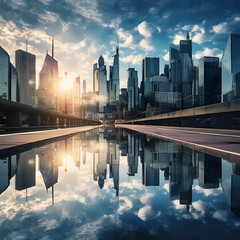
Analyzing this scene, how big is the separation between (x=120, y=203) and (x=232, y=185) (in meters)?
2.64

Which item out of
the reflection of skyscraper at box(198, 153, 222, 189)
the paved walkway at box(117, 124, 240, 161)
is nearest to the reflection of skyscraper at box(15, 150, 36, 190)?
the reflection of skyscraper at box(198, 153, 222, 189)

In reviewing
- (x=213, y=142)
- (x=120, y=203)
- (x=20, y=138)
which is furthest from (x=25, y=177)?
(x=20, y=138)

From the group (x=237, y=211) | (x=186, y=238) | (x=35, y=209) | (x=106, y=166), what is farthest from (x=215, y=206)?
(x=106, y=166)

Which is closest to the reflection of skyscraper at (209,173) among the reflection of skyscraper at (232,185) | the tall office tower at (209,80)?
the reflection of skyscraper at (232,185)

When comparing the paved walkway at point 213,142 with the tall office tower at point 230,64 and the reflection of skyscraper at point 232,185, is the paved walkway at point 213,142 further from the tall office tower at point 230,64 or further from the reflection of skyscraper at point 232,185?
the tall office tower at point 230,64

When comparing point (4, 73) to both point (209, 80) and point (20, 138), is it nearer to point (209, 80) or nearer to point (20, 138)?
point (209, 80)

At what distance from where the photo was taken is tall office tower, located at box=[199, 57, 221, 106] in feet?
568

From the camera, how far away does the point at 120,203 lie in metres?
3.20

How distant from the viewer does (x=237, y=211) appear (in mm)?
2871

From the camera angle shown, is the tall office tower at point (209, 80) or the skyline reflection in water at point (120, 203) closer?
the skyline reflection in water at point (120, 203)

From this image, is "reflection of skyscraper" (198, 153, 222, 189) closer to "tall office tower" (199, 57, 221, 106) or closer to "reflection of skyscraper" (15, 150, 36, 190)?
"reflection of skyscraper" (15, 150, 36, 190)

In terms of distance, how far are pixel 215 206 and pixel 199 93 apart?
633 ft

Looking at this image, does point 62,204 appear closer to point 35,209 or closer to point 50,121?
point 35,209

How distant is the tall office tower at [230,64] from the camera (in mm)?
→ 157250
